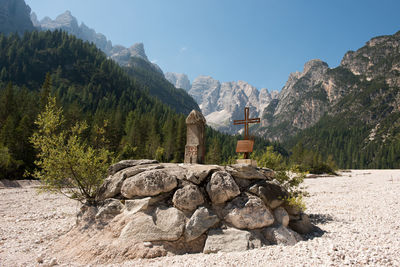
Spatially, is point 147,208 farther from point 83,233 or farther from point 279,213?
point 279,213

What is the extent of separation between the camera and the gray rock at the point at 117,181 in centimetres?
1098

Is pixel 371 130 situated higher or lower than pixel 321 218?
higher

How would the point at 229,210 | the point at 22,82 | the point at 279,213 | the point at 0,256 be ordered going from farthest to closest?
the point at 22,82
the point at 279,213
the point at 229,210
the point at 0,256

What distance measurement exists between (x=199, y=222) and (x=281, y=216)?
158 inches

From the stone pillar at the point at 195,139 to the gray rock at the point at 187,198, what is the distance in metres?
3.36

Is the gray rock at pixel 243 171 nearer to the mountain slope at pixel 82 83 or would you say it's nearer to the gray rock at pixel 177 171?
the gray rock at pixel 177 171

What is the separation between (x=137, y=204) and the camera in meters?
9.89

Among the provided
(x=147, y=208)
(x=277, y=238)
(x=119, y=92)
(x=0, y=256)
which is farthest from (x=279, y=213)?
(x=119, y=92)

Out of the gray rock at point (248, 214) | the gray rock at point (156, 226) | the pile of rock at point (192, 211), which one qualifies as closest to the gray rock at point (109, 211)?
the pile of rock at point (192, 211)

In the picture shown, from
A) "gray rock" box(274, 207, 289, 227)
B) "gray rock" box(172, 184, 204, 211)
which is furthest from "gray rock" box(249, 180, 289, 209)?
"gray rock" box(172, 184, 204, 211)

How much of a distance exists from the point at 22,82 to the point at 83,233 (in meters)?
170

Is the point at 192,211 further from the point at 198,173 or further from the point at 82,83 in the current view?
the point at 82,83

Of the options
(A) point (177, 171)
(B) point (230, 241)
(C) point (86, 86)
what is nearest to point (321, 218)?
(B) point (230, 241)

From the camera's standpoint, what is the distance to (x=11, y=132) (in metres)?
40.8
